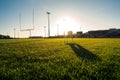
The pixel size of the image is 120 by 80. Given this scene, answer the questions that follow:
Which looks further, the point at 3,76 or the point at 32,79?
the point at 3,76

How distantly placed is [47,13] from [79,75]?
333 ft

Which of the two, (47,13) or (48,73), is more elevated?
(47,13)

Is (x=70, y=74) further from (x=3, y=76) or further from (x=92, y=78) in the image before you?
(x=3, y=76)

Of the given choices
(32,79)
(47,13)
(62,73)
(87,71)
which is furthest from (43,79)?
(47,13)

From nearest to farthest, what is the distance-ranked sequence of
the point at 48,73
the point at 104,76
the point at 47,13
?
the point at 104,76 → the point at 48,73 → the point at 47,13

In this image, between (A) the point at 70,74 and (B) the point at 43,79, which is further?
(A) the point at 70,74

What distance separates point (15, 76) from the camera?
16.0 ft

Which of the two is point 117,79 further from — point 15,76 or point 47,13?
point 47,13

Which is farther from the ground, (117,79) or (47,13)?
(47,13)

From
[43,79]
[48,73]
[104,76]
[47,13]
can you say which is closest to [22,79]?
[43,79]

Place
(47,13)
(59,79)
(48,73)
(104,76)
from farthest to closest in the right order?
1. (47,13)
2. (48,73)
3. (104,76)
4. (59,79)

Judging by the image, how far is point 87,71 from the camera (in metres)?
5.45

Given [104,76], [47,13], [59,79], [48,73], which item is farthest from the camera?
[47,13]

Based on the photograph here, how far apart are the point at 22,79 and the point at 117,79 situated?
8.38 feet
